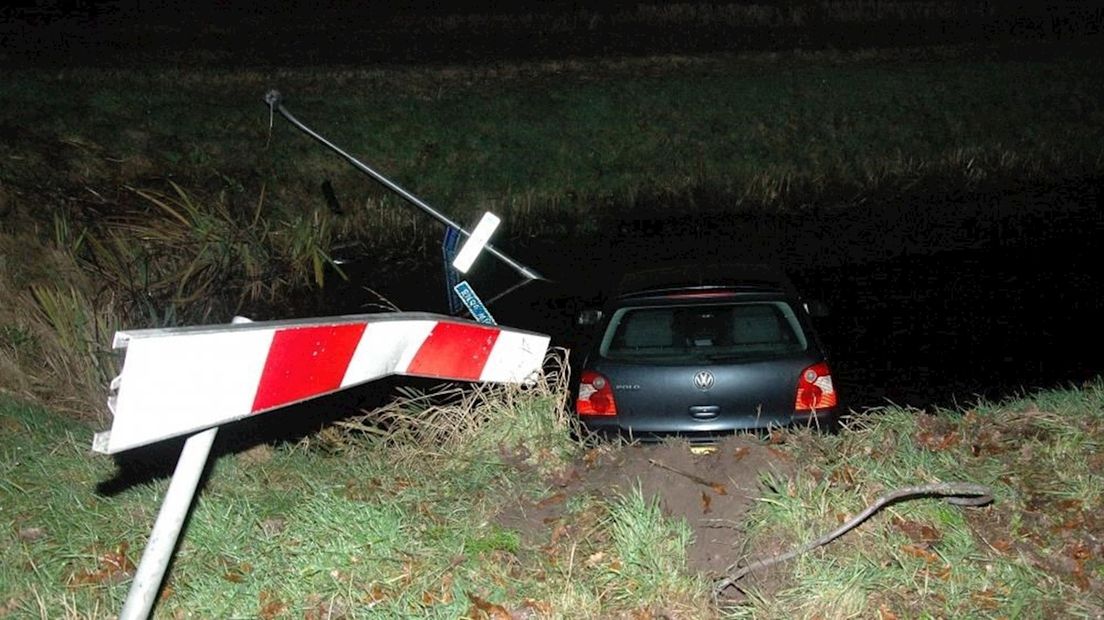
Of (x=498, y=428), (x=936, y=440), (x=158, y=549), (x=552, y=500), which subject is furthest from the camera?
(x=498, y=428)

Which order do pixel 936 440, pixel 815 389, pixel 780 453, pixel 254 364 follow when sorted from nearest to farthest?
pixel 254 364 < pixel 780 453 < pixel 936 440 < pixel 815 389

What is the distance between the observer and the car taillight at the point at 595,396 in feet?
27.7

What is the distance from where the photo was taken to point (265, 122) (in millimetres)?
24484

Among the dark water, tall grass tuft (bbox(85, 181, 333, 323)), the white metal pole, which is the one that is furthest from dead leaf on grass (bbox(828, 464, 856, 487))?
the dark water

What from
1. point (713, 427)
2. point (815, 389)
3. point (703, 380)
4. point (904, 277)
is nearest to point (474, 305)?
point (703, 380)

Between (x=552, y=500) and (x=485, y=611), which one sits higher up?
(x=552, y=500)

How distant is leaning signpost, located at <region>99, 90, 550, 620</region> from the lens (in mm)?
3977

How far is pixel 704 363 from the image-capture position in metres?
8.29

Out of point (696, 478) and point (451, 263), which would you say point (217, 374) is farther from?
point (451, 263)

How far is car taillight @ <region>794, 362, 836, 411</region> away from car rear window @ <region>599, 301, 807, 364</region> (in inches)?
13.3

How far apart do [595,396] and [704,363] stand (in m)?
0.76

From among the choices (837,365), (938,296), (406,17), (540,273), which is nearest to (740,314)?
(837,365)

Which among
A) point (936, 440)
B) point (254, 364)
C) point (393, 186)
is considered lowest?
point (254, 364)

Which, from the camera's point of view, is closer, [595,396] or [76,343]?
[595,396]
